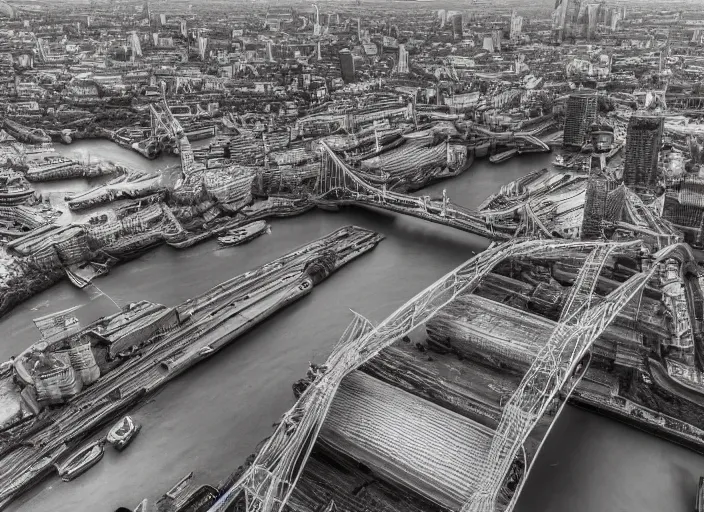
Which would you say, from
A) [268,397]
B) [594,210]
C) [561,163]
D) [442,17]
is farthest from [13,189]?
[442,17]

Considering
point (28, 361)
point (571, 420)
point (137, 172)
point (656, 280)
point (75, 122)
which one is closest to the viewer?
point (571, 420)

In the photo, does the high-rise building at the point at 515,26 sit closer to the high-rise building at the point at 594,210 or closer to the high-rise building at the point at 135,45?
the high-rise building at the point at 135,45

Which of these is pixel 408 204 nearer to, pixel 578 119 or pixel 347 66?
pixel 578 119

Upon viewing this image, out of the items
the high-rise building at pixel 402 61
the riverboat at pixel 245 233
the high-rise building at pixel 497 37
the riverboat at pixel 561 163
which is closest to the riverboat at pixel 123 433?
the riverboat at pixel 245 233

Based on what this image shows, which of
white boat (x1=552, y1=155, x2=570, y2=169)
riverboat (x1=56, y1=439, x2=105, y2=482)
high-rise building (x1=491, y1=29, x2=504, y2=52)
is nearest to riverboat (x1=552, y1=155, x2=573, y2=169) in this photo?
white boat (x1=552, y1=155, x2=570, y2=169)

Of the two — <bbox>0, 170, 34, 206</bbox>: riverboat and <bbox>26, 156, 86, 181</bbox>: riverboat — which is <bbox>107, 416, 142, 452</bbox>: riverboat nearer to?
<bbox>0, 170, 34, 206</bbox>: riverboat

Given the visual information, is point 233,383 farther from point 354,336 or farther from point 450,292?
point 450,292

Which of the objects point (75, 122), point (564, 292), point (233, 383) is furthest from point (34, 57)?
point (564, 292)
